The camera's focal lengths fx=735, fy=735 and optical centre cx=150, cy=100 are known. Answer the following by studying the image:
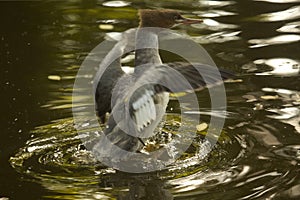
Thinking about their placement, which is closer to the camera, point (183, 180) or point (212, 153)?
point (183, 180)

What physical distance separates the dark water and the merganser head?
0.87 metres

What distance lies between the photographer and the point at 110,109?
A: 6.38 m

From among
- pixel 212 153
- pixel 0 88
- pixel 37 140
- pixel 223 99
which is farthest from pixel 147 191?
pixel 0 88

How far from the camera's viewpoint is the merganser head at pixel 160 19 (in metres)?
7.02

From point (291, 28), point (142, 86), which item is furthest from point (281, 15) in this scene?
point (142, 86)

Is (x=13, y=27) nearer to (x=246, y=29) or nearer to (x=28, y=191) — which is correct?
(x=246, y=29)

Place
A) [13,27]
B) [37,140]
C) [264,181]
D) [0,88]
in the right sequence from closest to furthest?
[264,181] → [37,140] → [0,88] → [13,27]

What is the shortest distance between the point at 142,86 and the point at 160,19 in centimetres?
151

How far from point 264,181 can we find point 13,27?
208 inches

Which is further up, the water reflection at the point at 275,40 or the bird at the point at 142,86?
the bird at the point at 142,86

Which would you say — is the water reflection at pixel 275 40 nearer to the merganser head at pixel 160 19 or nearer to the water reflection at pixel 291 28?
the water reflection at pixel 291 28

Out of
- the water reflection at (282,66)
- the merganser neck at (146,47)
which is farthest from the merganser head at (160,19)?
the water reflection at (282,66)

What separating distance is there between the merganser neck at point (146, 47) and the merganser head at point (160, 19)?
0.35 feet

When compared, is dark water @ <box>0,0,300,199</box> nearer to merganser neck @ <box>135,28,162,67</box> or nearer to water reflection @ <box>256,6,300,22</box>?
water reflection @ <box>256,6,300,22</box>
